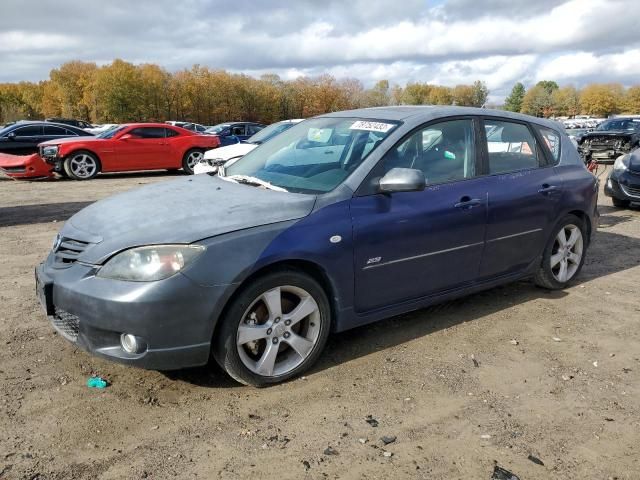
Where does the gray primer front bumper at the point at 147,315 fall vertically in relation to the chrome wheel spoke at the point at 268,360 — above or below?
above

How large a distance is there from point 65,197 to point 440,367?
969cm

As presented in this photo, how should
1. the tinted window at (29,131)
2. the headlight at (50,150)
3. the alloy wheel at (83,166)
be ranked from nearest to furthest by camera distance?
the headlight at (50,150) < the alloy wheel at (83,166) < the tinted window at (29,131)

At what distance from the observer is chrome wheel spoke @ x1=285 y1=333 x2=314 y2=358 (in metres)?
3.52

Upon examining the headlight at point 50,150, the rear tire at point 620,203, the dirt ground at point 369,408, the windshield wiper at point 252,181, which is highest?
the windshield wiper at point 252,181

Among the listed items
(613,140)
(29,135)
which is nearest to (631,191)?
(613,140)

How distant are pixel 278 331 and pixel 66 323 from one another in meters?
1.25

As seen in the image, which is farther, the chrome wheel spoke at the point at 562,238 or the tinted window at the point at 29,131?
the tinted window at the point at 29,131

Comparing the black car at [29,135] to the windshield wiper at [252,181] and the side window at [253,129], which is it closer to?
the side window at [253,129]

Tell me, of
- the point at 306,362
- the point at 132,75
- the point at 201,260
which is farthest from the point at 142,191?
the point at 132,75

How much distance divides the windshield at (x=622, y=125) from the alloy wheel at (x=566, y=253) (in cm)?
1715

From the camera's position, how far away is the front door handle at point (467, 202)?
4.21 m

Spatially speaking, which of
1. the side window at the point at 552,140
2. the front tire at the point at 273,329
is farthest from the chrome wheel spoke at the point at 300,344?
the side window at the point at 552,140

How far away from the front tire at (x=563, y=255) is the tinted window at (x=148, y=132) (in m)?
12.5

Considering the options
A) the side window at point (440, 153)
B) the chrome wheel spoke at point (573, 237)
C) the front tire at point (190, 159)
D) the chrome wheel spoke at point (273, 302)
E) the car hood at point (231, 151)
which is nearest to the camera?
the chrome wheel spoke at point (273, 302)
